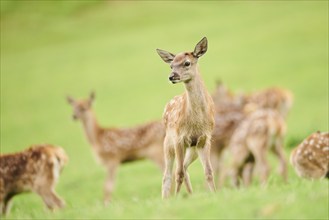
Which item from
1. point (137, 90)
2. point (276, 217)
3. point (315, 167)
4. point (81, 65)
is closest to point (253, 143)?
point (315, 167)

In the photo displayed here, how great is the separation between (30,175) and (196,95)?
141 inches

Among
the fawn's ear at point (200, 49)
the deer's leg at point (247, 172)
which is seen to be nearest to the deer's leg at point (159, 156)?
the deer's leg at point (247, 172)

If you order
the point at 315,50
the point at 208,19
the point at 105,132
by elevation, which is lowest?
the point at 105,132

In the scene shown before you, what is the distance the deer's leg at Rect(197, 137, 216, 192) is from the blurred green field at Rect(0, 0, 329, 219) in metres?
0.71

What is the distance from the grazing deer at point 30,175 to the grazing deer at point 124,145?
279 centimetres

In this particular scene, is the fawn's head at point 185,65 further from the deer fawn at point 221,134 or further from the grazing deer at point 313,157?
the deer fawn at point 221,134

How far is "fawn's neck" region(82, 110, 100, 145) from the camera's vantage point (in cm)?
1471

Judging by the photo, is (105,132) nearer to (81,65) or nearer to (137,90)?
(137,90)

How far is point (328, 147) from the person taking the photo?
30.6 ft

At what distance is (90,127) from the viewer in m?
14.8

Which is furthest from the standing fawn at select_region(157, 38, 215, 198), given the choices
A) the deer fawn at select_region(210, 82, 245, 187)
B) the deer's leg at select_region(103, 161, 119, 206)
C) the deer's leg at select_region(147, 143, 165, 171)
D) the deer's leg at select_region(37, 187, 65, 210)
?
the deer's leg at select_region(103, 161, 119, 206)

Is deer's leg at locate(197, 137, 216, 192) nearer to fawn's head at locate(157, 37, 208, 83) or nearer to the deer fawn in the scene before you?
fawn's head at locate(157, 37, 208, 83)

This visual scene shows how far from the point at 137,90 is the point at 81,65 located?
651 centimetres

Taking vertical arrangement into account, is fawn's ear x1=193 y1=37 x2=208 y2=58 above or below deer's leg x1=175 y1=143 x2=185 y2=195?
above
